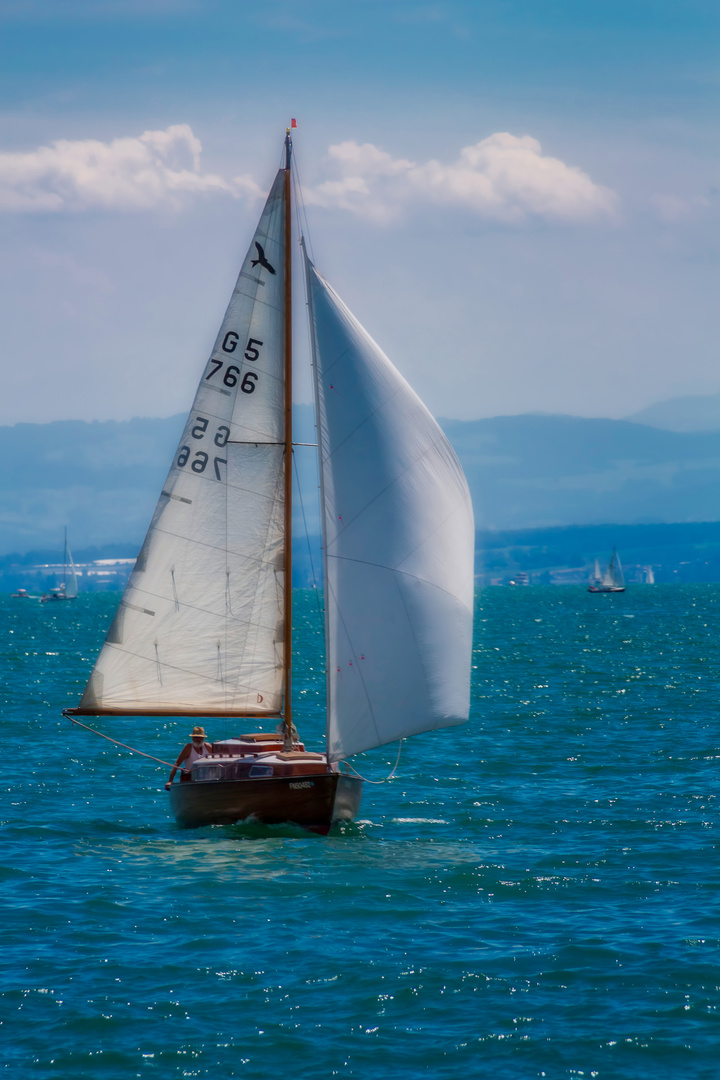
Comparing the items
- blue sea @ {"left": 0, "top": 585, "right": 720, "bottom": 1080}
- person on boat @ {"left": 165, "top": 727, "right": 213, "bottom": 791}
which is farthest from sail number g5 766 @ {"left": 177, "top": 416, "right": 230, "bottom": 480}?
blue sea @ {"left": 0, "top": 585, "right": 720, "bottom": 1080}

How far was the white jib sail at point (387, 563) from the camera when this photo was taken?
23.0m

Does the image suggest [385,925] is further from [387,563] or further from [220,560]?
[220,560]

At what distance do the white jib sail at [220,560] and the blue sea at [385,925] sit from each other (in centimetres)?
295

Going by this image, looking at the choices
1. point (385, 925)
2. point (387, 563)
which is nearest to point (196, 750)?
point (387, 563)

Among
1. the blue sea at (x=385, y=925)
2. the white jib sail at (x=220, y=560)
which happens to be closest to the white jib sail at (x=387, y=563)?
the white jib sail at (x=220, y=560)

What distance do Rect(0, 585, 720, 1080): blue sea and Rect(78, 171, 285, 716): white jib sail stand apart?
2.95 meters

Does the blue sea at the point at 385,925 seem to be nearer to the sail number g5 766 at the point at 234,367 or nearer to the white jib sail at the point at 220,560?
the white jib sail at the point at 220,560

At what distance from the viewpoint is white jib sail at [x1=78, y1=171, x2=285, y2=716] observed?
24.6 meters

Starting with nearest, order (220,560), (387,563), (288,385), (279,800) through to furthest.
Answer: (387,563) → (279,800) → (288,385) → (220,560)

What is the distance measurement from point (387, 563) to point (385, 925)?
22.2ft

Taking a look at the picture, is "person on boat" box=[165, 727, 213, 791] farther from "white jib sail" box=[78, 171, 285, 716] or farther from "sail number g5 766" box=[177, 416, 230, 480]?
"sail number g5 766" box=[177, 416, 230, 480]

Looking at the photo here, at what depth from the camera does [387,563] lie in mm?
23031

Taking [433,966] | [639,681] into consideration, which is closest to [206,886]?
[433,966]

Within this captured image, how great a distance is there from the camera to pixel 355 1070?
14.0 metres
